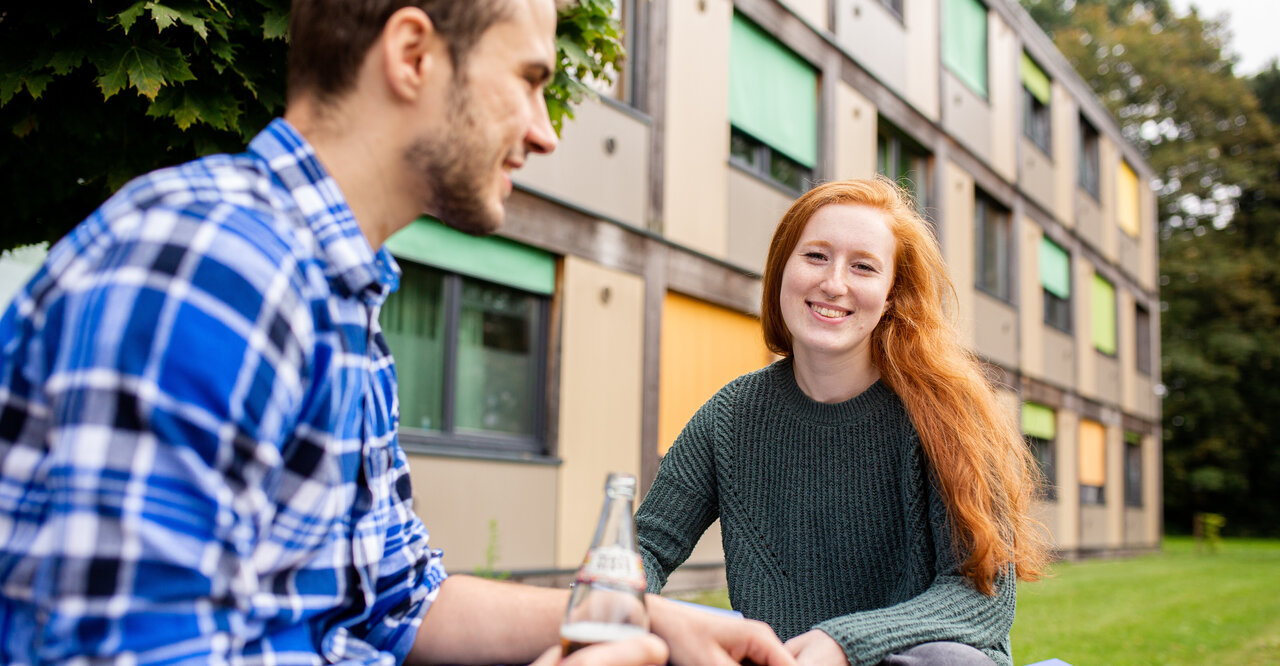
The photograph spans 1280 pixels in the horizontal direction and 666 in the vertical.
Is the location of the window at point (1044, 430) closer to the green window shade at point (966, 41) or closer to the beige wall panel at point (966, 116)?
the beige wall panel at point (966, 116)

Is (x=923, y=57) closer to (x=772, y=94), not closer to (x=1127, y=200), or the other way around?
(x=772, y=94)

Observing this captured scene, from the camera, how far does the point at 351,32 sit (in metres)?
1.39

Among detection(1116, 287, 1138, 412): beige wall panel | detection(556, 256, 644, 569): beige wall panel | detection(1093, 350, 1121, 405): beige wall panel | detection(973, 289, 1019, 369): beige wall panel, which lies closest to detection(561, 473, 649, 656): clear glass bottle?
detection(556, 256, 644, 569): beige wall panel

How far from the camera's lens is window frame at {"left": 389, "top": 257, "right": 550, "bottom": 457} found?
8992 millimetres

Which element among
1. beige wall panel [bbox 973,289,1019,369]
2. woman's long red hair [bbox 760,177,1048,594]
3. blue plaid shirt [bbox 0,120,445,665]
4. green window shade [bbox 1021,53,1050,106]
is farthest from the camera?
green window shade [bbox 1021,53,1050,106]

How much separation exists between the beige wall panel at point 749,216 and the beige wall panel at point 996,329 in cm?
709

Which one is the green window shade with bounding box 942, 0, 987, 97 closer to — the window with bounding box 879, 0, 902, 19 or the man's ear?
the window with bounding box 879, 0, 902, 19

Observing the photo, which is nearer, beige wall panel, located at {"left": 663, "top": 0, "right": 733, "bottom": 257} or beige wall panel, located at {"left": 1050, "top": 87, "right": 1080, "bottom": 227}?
beige wall panel, located at {"left": 663, "top": 0, "right": 733, "bottom": 257}

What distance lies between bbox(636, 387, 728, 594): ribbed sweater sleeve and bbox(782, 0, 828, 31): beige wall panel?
1170 cm

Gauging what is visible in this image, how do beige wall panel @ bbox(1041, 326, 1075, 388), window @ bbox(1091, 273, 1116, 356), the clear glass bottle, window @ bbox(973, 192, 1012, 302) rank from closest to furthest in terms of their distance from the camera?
the clear glass bottle
window @ bbox(973, 192, 1012, 302)
beige wall panel @ bbox(1041, 326, 1075, 388)
window @ bbox(1091, 273, 1116, 356)

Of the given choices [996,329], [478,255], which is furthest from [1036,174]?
[478,255]

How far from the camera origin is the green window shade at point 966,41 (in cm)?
1875

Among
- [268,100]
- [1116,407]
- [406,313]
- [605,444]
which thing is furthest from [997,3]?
Result: [268,100]

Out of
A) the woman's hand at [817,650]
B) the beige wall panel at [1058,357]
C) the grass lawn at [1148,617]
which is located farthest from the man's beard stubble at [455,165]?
the beige wall panel at [1058,357]
